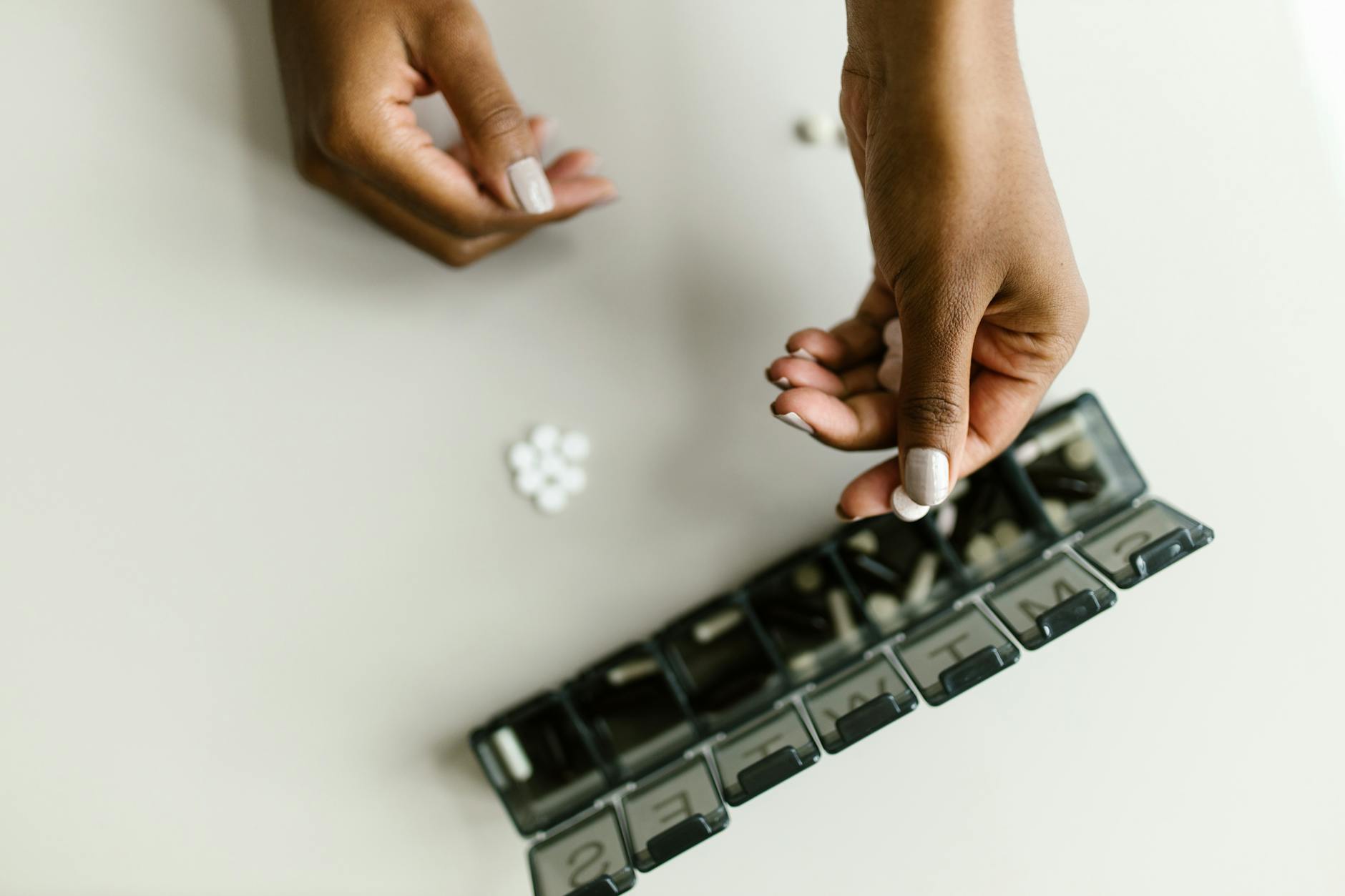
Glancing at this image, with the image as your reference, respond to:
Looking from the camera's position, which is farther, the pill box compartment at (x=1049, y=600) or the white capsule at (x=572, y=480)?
the white capsule at (x=572, y=480)

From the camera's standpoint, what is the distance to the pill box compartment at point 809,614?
1034 mm

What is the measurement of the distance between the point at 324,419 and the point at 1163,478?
41.0 inches

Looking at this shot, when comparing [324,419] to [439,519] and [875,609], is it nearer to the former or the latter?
[439,519]

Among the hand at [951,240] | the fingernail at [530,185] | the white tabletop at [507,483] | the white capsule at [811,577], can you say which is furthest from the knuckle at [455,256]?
the white capsule at [811,577]

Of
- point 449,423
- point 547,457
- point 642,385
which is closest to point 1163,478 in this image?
point 642,385

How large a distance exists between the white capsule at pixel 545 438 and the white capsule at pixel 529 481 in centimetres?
3

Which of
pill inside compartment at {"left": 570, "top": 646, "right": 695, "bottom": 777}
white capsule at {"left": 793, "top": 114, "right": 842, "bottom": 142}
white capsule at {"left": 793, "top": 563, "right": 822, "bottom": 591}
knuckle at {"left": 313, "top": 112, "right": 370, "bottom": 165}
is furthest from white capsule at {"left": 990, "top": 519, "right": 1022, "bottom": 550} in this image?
knuckle at {"left": 313, "top": 112, "right": 370, "bottom": 165}

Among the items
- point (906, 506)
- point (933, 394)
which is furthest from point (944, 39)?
point (906, 506)

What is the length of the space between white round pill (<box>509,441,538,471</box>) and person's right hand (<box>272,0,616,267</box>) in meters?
0.26

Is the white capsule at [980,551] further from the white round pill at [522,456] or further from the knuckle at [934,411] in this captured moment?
the white round pill at [522,456]

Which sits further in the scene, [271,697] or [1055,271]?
[271,697]

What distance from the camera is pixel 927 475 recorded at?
2.77ft

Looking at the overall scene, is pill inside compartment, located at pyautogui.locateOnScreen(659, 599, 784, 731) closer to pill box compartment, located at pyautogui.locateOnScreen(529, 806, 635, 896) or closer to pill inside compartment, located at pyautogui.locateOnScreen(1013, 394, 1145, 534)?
pill box compartment, located at pyautogui.locateOnScreen(529, 806, 635, 896)

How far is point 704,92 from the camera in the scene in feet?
3.73
